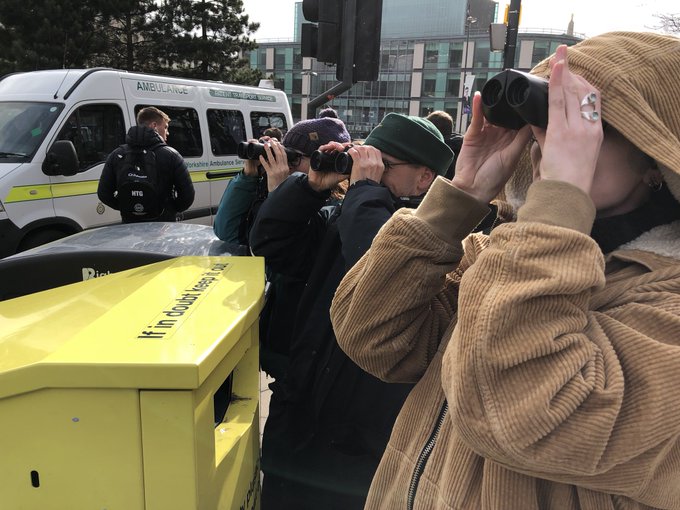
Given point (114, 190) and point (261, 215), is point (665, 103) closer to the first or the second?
point (261, 215)

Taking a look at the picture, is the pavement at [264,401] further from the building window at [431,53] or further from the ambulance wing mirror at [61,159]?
the building window at [431,53]

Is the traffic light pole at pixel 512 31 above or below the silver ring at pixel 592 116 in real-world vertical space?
above

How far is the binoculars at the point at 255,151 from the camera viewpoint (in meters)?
2.29

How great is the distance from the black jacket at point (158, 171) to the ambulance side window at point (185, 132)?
9.71ft

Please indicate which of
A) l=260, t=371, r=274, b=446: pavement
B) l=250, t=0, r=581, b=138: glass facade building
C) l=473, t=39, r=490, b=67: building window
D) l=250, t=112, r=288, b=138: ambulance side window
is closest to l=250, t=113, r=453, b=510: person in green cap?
l=260, t=371, r=274, b=446: pavement

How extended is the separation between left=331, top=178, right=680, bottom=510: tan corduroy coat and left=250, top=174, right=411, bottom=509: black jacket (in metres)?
0.75

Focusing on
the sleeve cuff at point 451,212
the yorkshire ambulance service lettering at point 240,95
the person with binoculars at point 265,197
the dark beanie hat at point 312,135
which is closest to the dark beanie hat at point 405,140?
the person with binoculars at point 265,197

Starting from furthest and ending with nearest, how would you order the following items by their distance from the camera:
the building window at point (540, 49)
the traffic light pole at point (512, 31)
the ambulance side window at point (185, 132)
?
the building window at point (540, 49) < the ambulance side window at point (185, 132) < the traffic light pole at point (512, 31)

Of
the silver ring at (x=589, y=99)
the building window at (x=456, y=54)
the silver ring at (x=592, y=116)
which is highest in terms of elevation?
the building window at (x=456, y=54)

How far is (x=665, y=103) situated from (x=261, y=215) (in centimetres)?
129

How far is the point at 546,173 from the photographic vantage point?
0.88 metres

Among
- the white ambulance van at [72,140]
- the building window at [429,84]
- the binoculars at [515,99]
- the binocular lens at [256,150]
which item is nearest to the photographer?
the binoculars at [515,99]

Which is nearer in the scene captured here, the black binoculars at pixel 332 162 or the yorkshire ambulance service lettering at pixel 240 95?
the black binoculars at pixel 332 162

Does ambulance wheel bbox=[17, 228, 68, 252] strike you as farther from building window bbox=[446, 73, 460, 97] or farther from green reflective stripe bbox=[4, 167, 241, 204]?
building window bbox=[446, 73, 460, 97]
